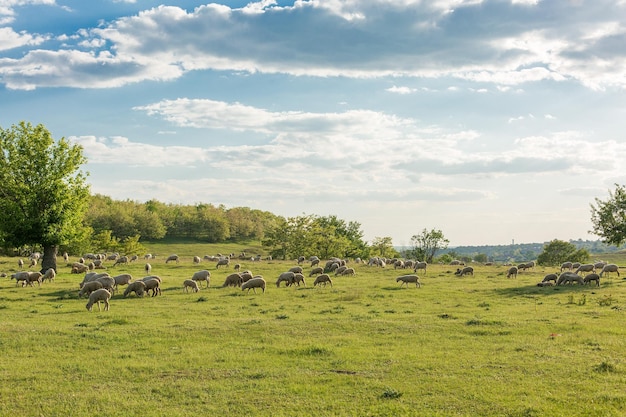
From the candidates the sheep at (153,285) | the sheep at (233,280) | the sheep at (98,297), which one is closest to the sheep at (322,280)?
the sheep at (233,280)

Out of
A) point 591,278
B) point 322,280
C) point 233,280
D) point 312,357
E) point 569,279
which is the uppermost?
point 591,278

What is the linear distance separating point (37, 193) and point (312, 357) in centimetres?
3587

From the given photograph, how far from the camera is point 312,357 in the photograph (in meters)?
17.0

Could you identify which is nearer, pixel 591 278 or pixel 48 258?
pixel 591 278

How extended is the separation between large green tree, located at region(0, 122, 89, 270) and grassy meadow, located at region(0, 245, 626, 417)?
13.7 m

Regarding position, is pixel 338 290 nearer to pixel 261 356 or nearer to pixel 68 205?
pixel 261 356

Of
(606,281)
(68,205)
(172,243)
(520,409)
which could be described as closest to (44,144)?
(68,205)

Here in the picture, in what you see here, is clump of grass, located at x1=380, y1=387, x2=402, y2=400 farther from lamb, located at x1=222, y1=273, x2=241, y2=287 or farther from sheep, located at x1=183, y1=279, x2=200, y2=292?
lamb, located at x1=222, y1=273, x2=241, y2=287

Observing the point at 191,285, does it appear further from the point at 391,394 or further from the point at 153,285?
the point at 391,394

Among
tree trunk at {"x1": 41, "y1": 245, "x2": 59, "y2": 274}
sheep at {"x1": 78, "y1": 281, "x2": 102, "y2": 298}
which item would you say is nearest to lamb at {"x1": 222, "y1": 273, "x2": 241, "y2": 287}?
sheep at {"x1": 78, "y1": 281, "x2": 102, "y2": 298}

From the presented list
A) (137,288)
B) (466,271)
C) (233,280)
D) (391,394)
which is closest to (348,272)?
(466,271)

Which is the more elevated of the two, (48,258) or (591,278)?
(48,258)

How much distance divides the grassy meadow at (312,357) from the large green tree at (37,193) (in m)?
13.7

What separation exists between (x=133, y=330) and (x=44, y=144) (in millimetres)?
30230
